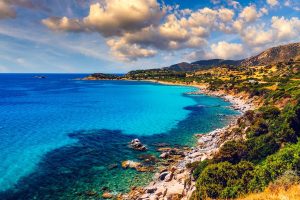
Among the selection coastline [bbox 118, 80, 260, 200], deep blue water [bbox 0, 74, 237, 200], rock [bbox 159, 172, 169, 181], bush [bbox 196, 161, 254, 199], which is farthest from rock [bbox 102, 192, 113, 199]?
bush [bbox 196, 161, 254, 199]

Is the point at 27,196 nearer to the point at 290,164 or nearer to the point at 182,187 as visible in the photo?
the point at 182,187

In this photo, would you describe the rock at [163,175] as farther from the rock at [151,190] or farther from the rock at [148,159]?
the rock at [148,159]

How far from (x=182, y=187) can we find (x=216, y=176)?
6259mm

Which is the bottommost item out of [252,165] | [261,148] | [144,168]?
[144,168]

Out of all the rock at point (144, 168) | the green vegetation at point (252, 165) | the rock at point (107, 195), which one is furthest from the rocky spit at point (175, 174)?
the green vegetation at point (252, 165)

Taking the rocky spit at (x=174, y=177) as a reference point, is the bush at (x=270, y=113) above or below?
above

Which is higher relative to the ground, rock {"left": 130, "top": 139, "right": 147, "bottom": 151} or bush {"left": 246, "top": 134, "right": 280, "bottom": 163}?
bush {"left": 246, "top": 134, "right": 280, "bottom": 163}

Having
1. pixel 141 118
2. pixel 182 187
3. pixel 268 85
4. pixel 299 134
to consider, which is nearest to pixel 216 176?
pixel 182 187

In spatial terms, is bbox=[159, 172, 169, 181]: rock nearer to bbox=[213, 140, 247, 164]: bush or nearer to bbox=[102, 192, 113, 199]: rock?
bbox=[213, 140, 247, 164]: bush

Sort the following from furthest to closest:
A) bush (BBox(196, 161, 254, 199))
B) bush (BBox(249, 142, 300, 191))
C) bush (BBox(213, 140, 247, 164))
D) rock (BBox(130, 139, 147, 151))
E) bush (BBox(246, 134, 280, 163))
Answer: rock (BBox(130, 139, 147, 151))
bush (BBox(213, 140, 247, 164))
bush (BBox(246, 134, 280, 163))
bush (BBox(196, 161, 254, 199))
bush (BBox(249, 142, 300, 191))

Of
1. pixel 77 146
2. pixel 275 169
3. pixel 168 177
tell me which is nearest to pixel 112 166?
pixel 168 177

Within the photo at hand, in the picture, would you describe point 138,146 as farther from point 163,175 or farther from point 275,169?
point 275,169

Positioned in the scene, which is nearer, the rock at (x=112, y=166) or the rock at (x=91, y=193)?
the rock at (x=91, y=193)

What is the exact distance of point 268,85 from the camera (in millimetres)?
110812
